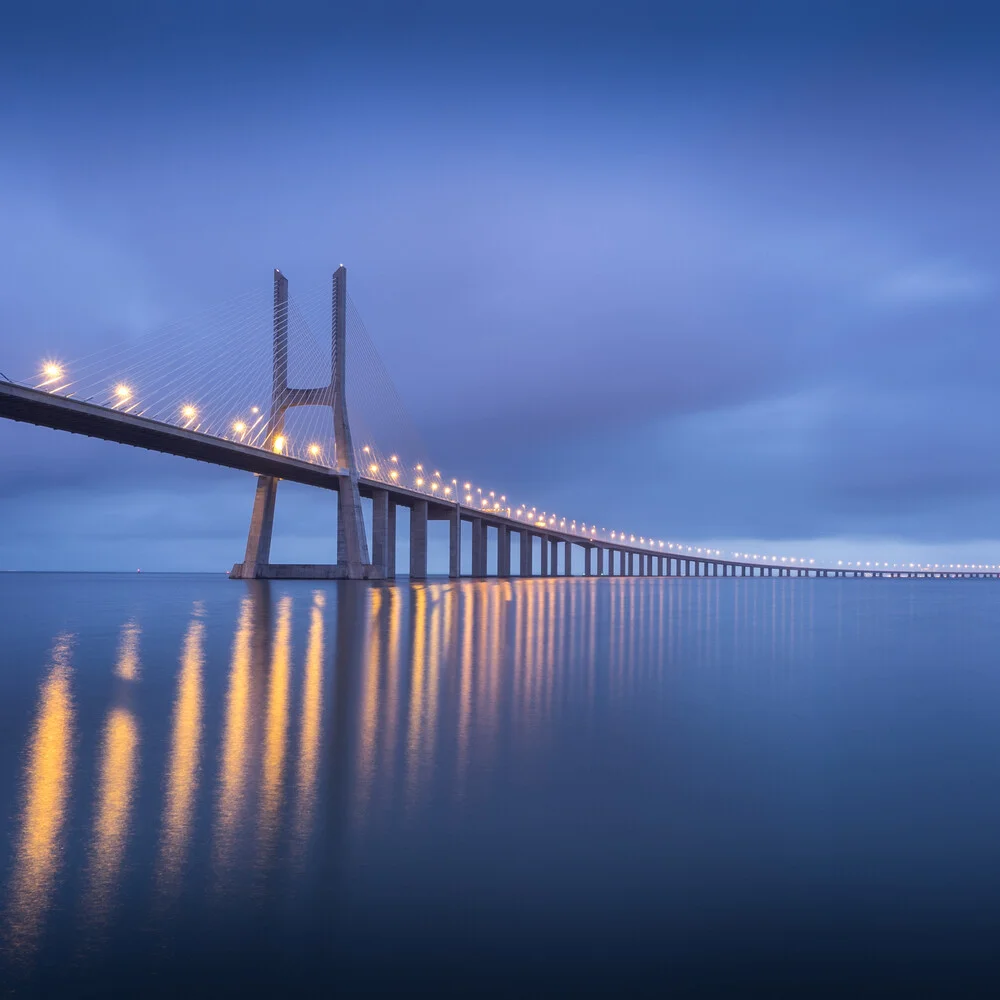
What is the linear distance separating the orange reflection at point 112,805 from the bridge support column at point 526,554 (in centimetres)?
10225

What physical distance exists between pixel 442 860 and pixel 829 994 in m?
2.06

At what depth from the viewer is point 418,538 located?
2997 inches

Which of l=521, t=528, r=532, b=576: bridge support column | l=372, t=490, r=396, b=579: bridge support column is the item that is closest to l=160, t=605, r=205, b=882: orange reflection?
l=372, t=490, r=396, b=579: bridge support column

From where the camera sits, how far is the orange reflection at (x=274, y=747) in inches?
198

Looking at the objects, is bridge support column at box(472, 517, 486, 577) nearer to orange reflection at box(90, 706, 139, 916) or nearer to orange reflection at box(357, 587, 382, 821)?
orange reflection at box(357, 587, 382, 821)

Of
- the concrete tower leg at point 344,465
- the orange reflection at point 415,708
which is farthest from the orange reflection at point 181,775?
the concrete tower leg at point 344,465

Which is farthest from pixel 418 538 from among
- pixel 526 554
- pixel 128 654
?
pixel 128 654

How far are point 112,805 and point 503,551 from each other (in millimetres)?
100659

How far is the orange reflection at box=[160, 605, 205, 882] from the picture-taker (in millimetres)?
4463

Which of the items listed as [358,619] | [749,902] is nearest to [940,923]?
[749,902]

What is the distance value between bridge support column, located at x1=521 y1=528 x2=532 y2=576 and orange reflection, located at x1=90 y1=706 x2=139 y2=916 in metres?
102

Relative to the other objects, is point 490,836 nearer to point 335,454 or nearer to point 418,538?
point 335,454

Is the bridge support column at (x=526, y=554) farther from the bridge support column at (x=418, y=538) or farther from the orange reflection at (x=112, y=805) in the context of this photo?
the orange reflection at (x=112, y=805)

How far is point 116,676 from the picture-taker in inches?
480
